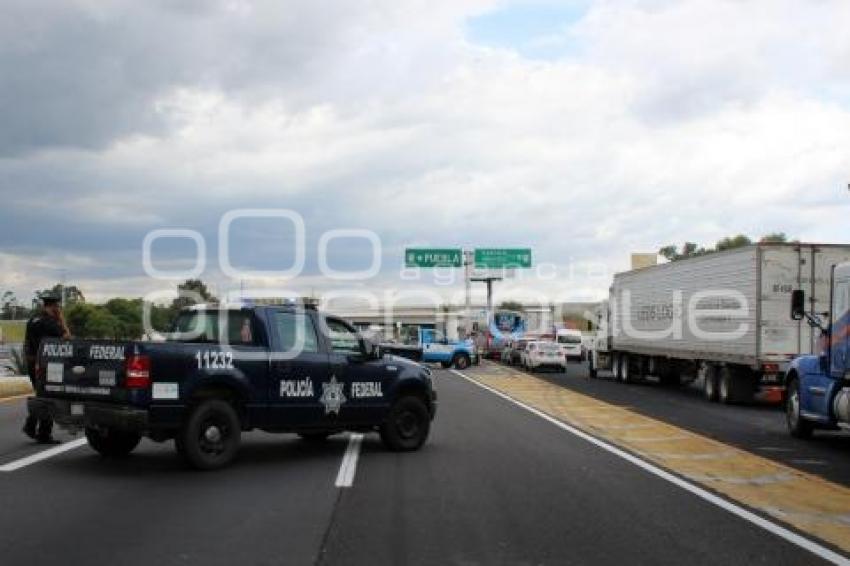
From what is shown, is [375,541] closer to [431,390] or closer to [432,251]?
[431,390]

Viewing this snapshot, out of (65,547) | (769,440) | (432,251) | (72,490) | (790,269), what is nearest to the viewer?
(65,547)

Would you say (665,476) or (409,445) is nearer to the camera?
(665,476)

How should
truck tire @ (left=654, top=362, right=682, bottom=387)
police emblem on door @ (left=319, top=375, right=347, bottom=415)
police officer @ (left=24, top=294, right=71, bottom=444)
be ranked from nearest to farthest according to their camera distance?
police emblem on door @ (left=319, top=375, right=347, bottom=415) → police officer @ (left=24, top=294, right=71, bottom=444) → truck tire @ (left=654, top=362, right=682, bottom=387)

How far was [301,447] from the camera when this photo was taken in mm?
14023

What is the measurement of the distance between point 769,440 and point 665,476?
5710mm

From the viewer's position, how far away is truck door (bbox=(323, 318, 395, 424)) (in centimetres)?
1291

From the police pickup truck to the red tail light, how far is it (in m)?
0.01

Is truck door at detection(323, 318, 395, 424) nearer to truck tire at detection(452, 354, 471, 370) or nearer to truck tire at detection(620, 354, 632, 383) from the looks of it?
truck tire at detection(620, 354, 632, 383)

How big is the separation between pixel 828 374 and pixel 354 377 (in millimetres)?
7530

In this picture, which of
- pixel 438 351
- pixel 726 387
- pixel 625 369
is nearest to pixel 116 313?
pixel 438 351

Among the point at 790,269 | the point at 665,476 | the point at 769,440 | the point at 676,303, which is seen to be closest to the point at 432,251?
the point at 676,303

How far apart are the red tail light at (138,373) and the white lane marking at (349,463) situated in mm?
2344

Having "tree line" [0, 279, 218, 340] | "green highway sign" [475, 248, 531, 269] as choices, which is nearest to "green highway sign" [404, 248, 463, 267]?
"green highway sign" [475, 248, 531, 269]

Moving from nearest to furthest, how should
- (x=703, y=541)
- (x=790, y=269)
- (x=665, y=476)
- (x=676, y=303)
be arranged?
(x=703, y=541) → (x=665, y=476) → (x=790, y=269) → (x=676, y=303)
